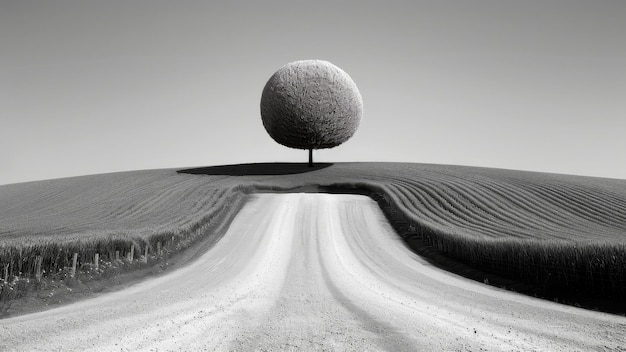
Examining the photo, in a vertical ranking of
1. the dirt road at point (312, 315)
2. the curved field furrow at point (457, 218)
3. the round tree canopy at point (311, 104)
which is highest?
the round tree canopy at point (311, 104)

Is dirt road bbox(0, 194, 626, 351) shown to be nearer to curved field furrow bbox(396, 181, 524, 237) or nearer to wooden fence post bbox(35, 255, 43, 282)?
wooden fence post bbox(35, 255, 43, 282)

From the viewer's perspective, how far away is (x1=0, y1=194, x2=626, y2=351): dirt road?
29.1 feet

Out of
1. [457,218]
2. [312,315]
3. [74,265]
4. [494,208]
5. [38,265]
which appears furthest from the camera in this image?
[494,208]

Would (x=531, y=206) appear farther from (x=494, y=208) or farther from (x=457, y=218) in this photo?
(x=457, y=218)

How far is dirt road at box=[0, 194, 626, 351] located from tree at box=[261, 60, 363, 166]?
1068 inches

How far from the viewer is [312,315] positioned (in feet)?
35.3

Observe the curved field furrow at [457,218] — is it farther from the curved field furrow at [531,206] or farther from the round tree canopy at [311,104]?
the round tree canopy at [311,104]

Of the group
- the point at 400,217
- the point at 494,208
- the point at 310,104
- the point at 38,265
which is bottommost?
the point at 38,265

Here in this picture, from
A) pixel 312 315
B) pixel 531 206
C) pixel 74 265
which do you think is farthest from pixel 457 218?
pixel 74 265

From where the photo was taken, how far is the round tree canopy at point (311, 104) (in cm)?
4503

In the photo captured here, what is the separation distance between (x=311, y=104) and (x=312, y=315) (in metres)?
35.7

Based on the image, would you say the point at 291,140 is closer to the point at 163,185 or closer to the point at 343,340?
the point at 163,185

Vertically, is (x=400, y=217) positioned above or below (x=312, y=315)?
above

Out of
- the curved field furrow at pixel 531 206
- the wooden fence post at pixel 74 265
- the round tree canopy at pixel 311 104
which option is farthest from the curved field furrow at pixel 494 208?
the wooden fence post at pixel 74 265
